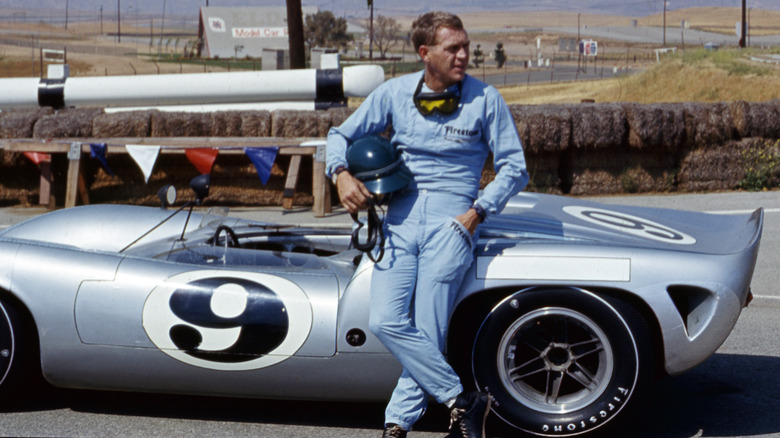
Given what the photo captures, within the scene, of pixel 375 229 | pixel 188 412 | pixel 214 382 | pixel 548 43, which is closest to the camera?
pixel 375 229

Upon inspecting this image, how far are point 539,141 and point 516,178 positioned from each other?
745 cm

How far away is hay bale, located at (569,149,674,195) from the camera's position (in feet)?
37.3

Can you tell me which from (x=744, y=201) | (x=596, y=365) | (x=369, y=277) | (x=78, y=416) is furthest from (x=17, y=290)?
(x=744, y=201)

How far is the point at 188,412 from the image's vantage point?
4297 millimetres

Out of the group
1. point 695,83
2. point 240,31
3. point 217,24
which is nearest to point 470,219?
point 695,83

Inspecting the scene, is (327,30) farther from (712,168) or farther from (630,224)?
(630,224)

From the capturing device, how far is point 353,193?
142 inches

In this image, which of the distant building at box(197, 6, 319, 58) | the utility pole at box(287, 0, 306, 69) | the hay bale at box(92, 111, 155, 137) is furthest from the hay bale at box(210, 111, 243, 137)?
the distant building at box(197, 6, 319, 58)

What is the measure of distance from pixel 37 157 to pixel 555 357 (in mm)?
8378

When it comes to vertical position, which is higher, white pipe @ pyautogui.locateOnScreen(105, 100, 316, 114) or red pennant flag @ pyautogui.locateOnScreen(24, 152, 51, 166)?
white pipe @ pyautogui.locateOnScreen(105, 100, 316, 114)

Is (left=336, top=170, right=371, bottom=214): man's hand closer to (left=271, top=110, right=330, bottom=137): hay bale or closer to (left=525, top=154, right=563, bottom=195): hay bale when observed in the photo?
(left=271, top=110, right=330, bottom=137): hay bale

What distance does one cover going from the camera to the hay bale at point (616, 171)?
1137 cm

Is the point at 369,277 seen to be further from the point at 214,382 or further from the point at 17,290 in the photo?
the point at 17,290

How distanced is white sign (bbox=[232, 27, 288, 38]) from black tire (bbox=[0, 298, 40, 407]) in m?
76.6
